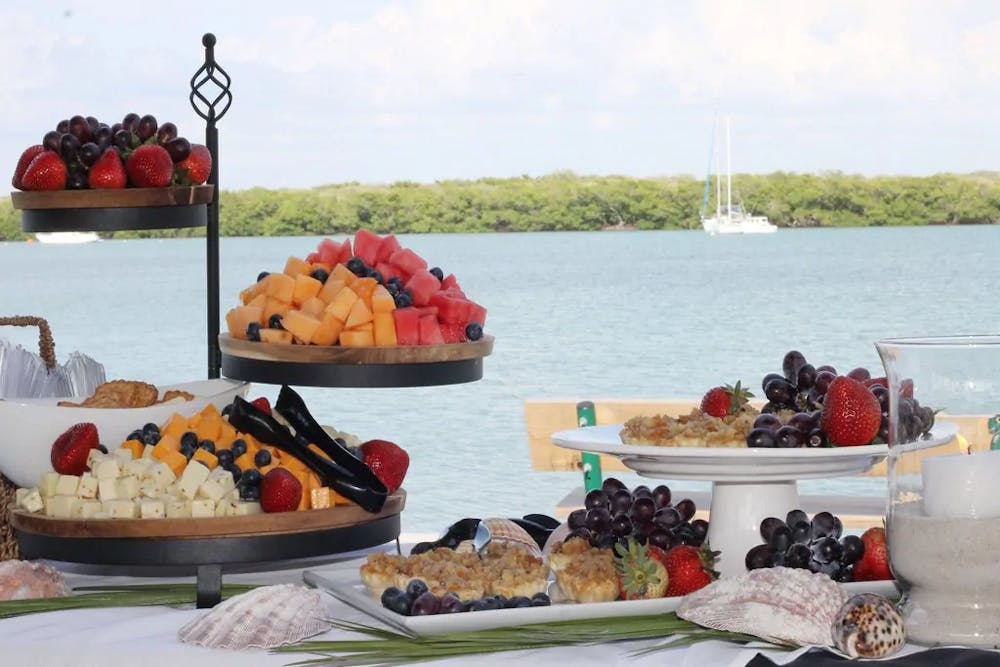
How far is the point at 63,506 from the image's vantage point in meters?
2.30

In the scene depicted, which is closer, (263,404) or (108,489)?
(108,489)

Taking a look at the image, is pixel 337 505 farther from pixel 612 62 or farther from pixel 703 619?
pixel 612 62

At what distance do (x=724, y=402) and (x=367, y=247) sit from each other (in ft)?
2.51

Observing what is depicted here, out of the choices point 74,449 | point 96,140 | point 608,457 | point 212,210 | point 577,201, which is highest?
point 577,201

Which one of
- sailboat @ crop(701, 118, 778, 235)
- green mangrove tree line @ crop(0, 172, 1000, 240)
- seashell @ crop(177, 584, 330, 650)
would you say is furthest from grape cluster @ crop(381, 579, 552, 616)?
sailboat @ crop(701, 118, 778, 235)

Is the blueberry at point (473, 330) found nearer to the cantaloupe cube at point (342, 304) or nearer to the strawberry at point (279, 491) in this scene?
the cantaloupe cube at point (342, 304)

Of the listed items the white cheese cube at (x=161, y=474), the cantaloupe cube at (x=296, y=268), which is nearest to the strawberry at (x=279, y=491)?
the white cheese cube at (x=161, y=474)

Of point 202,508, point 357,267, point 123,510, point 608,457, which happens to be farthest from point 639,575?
point 608,457

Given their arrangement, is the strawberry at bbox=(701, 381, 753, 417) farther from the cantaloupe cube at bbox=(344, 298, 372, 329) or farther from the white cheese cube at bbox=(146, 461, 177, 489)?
the white cheese cube at bbox=(146, 461, 177, 489)

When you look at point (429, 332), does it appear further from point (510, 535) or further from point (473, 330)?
point (510, 535)

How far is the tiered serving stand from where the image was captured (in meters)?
2.23

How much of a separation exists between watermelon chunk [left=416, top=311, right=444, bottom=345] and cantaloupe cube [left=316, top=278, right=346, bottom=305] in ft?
0.52

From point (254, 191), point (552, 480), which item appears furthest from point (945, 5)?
point (552, 480)

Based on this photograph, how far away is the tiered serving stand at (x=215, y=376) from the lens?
2227 mm
